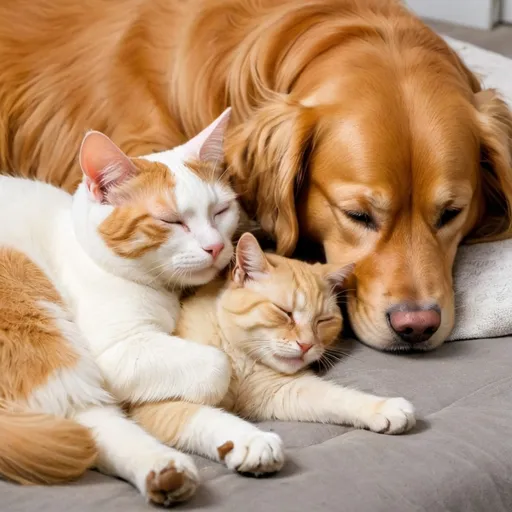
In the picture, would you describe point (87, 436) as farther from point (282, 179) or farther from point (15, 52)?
point (15, 52)

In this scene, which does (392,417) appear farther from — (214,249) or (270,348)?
(214,249)

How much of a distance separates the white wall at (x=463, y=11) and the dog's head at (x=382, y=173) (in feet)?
5.95

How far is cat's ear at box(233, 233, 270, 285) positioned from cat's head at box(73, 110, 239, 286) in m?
0.03

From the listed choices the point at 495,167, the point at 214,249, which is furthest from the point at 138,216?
the point at 495,167

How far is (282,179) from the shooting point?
1892mm

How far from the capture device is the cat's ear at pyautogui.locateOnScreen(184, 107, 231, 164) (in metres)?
1.75

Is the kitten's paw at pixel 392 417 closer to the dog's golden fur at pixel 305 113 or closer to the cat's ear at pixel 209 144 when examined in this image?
the dog's golden fur at pixel 305 113

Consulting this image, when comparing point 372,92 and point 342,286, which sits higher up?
point 372,92

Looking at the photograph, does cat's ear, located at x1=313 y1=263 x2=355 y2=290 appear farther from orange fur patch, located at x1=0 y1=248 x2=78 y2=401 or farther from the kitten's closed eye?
orange fur patch, located at x1=0 y1=248 x2=78 y2=401

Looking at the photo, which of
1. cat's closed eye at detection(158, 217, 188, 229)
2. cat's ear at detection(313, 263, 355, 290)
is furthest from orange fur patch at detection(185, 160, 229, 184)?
cat's ear at detection(313, 263, 355, 290)

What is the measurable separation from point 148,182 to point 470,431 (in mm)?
718

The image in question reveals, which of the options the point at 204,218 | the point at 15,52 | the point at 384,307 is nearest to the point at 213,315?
the point at 204,218

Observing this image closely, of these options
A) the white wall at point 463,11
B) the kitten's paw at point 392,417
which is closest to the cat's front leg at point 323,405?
the kitten's paw at point 392,417

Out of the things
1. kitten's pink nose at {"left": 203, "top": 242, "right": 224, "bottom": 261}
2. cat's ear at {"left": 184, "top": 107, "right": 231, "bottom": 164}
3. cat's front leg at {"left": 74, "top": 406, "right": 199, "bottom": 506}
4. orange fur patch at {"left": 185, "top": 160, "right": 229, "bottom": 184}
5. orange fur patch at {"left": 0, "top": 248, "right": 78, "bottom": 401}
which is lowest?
cat's front leg at {"left": 74, "top": 406, "right": 199, "bottom": 506}
